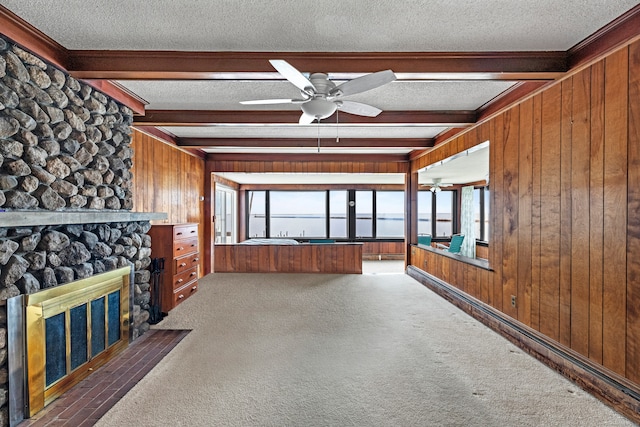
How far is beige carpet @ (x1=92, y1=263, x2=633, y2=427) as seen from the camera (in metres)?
2.12

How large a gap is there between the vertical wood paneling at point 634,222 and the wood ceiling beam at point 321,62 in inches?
19.8

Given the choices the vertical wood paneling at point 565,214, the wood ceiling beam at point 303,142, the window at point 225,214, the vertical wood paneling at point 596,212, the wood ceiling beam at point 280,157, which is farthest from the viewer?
the window at point 225,214

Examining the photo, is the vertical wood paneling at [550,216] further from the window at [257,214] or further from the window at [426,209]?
the window at [257,214]

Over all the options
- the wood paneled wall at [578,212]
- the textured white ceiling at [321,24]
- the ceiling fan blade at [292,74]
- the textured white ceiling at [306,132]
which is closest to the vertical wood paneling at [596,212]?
the wood paneled wall at [578,212]

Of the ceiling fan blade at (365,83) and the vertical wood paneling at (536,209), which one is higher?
the ceiling fan blade at (365,83)

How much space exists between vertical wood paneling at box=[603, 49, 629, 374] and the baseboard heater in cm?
12

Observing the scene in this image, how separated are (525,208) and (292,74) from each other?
8.46 feet

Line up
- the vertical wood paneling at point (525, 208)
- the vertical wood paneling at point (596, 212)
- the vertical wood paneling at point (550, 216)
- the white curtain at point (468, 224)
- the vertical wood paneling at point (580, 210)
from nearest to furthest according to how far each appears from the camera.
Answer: the vertical wood paneling at point (596, 212) < the vertical wood paneling at point (580, 210) < the vertical wood paneling at point (550, 216) < the vertical wood paneling at point (525, 208) < the white curtain at point (468, 224)

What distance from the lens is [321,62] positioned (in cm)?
253

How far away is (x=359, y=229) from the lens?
1034 centimetres

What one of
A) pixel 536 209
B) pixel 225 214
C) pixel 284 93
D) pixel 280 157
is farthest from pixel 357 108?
pixel 225 214

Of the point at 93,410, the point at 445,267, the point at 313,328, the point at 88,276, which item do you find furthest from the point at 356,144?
the point at 93,410

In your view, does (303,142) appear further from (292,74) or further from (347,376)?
(347,376)

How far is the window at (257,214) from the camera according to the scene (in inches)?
409
